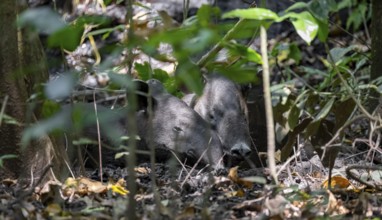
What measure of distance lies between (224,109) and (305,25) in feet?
9.92

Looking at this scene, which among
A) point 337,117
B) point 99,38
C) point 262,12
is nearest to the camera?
point 262,12

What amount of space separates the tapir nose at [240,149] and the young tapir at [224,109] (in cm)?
12

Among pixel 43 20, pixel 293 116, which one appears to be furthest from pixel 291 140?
pixel 43 20

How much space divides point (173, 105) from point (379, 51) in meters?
1.36

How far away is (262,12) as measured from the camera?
2.56 m

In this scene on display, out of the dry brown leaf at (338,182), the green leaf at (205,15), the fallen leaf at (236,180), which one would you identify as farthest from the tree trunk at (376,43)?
the green leaf at (205,15)

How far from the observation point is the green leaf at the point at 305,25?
2719mm

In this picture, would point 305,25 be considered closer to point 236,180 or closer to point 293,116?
point 236,180

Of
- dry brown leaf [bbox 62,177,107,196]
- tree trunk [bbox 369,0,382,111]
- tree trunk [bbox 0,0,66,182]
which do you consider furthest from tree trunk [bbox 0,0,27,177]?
tree trunk [bbox 369,0,382,111]

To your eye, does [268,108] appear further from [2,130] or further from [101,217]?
[2,130]

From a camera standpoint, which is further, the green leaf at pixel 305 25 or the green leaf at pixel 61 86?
the green leaf at pixel 305 25

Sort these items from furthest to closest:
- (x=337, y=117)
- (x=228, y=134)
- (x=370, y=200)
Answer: (x=228, y=134) → (x=337, y=117) → (x=370, y=200)

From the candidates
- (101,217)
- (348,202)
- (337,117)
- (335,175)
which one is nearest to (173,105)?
(337,117)

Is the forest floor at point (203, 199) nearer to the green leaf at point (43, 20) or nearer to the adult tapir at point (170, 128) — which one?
the green leaf at point (43, 20)
